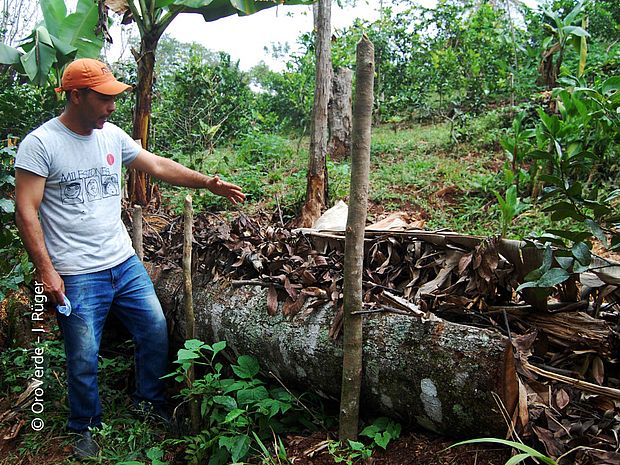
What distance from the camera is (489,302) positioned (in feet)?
7.20

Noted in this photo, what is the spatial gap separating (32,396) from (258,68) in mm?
23846

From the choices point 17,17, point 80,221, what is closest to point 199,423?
point 80,221

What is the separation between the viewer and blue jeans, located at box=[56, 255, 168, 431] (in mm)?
2586

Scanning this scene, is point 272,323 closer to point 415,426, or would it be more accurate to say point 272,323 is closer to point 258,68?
point 415,426

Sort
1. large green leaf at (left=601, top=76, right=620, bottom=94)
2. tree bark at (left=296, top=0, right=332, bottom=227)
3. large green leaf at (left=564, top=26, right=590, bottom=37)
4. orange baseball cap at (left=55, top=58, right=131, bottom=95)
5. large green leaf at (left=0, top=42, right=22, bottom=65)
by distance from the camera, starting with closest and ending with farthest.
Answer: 1. orange baseball cap at (left=55, top=58, right=131, bottom=95)
2. large green leaf at (left=601, top=76, right=620, bottom=94)
3. large green leaf at (left=0, top=42, right=22, bottom=65)
4. tree bark at (left=296, top=0, right=332, bottom=227)
5. large green leaf at (left=564, top=26, right=590, bottom=37)

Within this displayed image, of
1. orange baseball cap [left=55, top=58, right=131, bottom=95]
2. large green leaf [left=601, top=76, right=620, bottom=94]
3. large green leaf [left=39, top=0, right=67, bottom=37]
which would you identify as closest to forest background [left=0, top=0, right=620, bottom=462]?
large green leaf [left=601, top=76, right=620, bottom=94]

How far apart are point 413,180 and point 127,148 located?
417cm

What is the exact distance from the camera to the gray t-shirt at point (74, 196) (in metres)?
2.49

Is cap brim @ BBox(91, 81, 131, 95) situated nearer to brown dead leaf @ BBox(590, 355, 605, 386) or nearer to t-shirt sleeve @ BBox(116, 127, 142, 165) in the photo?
t-shirt sleeve @ BBox(116, 127, 142, 165)

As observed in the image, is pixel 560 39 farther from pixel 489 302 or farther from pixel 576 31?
pixel 489 302

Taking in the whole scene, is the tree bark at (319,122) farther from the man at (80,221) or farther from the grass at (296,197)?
the man at (80,221)

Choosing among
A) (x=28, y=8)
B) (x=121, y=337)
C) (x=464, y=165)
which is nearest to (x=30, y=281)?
(x=121, y=337)

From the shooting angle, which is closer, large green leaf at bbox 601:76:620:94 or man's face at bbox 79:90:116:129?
man's face at bbox 79:90:116:129

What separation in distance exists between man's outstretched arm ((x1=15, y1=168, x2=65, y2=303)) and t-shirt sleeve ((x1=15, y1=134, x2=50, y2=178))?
3cm
